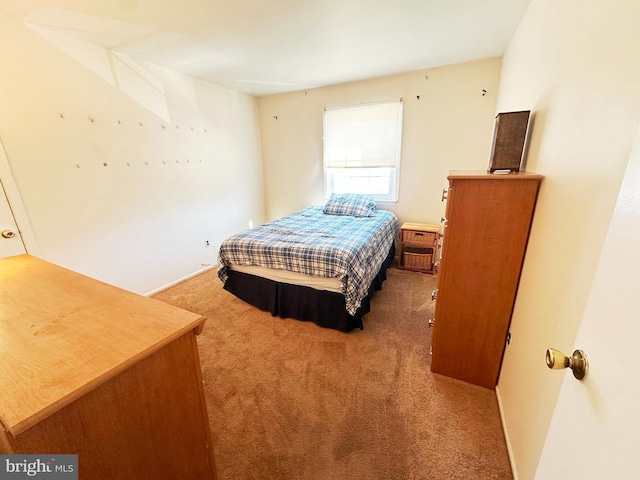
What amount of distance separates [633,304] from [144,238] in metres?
3.46

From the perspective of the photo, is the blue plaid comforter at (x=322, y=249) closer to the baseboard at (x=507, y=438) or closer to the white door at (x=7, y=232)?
the baseboard at (x=507, y=438)

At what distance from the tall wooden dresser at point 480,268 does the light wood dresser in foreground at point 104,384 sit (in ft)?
4.62

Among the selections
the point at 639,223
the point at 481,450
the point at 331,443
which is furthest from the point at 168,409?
the point at 481,450

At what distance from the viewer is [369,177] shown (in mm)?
3805

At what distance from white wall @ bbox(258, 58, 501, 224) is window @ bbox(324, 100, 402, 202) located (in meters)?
0.11

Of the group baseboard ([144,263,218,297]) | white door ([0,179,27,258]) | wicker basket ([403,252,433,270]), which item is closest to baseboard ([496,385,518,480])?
wicker basket ([403,252,433,270])

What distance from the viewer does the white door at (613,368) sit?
0.40m

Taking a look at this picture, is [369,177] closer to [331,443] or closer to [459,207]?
[459,207]

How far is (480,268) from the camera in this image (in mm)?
1518

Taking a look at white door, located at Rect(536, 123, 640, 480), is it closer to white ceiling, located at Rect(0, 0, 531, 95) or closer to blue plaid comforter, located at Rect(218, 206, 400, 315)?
blue plaid comforter, located at Rect(218, 206, 400, 315)

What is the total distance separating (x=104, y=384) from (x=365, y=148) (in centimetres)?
363

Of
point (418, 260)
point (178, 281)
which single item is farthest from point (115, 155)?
point (418, 260)

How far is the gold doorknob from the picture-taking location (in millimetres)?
524

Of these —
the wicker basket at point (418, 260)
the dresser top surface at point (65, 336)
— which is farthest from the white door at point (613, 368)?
the wicker basket at point (418, 260)
